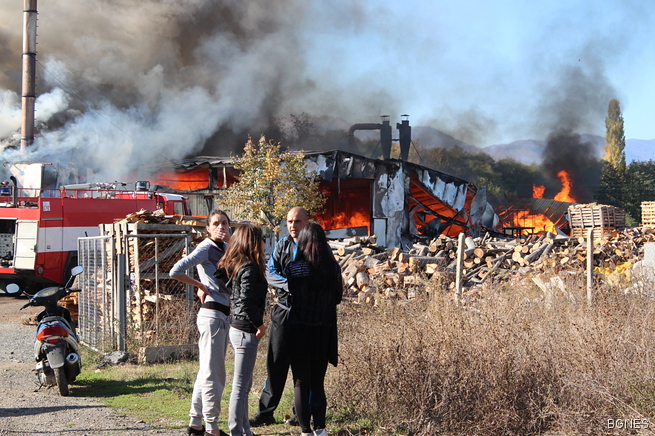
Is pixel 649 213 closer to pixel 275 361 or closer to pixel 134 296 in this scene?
pixel 134 296

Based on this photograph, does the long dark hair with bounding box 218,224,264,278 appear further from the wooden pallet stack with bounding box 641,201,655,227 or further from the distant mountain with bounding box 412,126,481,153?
the distant mountain with bounding box 412,126,481,153

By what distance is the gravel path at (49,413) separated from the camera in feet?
15.6

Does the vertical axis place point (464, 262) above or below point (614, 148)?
below

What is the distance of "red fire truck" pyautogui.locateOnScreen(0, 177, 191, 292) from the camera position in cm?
1512

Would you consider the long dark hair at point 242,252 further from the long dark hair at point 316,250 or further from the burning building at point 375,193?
the burning building at point 375,193

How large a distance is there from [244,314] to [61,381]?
2.86 meters

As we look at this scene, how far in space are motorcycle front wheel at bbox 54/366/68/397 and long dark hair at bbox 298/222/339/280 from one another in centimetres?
315

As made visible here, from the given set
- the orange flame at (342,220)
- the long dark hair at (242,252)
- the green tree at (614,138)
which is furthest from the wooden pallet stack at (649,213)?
the green tree at (614,138)

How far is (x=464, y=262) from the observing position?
14.7 meters

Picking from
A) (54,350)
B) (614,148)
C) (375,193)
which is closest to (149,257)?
(54,350)

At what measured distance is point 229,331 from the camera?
439 centimetres

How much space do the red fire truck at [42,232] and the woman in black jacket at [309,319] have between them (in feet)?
41.9

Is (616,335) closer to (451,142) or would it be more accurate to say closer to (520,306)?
(520,306)

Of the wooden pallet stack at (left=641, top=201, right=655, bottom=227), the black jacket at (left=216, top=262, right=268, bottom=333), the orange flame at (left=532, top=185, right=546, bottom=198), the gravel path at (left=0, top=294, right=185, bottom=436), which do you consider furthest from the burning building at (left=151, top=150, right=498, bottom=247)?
the black jacket at (left=216, top=262, right=268, bottom=333)
